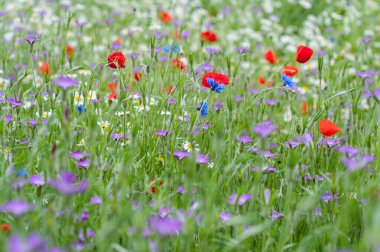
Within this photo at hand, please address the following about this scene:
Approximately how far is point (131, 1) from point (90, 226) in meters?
4.61

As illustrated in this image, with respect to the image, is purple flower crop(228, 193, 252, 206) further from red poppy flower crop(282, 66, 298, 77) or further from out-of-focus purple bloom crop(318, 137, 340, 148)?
red poppy flower crop(282, 66, 298, 77)

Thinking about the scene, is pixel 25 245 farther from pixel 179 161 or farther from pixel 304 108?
pixel 304 108

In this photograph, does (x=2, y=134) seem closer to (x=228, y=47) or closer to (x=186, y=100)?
(x=186, y=100)

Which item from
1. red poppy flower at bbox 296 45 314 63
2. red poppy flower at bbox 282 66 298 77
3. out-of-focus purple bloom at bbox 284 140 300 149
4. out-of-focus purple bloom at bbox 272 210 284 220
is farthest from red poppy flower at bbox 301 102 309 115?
out-of-focus purple bloom at bbox 272 210 284 220

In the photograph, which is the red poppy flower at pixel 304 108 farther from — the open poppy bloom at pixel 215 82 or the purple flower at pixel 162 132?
the purple flower at pixel 162 132

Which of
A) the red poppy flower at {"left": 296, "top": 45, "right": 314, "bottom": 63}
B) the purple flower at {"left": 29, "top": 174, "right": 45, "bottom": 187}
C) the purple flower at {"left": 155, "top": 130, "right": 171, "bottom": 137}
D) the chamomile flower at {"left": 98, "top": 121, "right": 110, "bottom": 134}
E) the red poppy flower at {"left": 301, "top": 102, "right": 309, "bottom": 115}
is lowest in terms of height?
the red poppy flower at {"left": 301, "top": 102, "right": 309, "bottom": 115}

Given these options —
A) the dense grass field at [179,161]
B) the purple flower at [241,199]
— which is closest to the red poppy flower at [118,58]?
the dense grass field at [179,161]

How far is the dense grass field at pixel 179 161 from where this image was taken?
1650 mm

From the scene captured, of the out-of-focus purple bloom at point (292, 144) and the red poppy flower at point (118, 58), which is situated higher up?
the red poppy flower at point (118, 58)

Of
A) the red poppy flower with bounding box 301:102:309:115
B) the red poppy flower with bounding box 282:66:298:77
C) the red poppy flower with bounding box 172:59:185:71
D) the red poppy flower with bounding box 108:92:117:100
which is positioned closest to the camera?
the red poppy flower with bounding box 282:66:298:77

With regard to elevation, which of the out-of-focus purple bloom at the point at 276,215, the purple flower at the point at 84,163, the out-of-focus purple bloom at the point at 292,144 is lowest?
the out-of-focus purple bloom at the point at 276,215

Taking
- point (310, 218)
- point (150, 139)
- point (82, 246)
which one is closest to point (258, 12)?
point (150, 139)

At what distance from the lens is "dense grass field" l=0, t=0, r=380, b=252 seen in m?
1.65

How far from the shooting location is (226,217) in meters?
1.78
